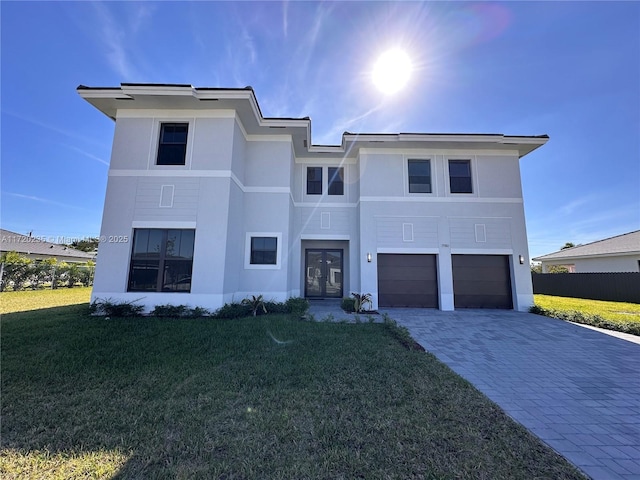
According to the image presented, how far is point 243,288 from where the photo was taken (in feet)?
29.2

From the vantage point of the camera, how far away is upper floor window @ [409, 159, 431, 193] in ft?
33.8

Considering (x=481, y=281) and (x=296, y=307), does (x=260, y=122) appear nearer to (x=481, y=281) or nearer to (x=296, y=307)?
(x=296, y=307)

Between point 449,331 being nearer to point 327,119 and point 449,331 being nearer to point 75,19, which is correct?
point 327,119

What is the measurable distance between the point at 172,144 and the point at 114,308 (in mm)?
5321

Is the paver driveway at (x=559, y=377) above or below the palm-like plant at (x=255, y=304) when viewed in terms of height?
below

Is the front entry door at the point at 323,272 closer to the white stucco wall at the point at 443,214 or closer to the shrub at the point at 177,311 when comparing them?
the white stucco wall at the point at 443,214

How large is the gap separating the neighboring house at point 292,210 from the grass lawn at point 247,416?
3.28 meters

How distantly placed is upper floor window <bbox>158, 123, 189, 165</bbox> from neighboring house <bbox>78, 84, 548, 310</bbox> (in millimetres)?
37

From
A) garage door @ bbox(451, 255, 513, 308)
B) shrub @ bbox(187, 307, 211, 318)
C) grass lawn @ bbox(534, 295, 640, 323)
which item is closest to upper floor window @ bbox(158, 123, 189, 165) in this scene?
shrub @ bbox(187, 307, 211, 318)

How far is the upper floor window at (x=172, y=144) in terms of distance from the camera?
8.35 meters

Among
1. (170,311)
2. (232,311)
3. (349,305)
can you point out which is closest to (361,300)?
(349,305)

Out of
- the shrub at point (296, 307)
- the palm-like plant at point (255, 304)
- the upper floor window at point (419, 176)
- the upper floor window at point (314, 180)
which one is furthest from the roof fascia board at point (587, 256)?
the palm-like plant at point (255, 304)

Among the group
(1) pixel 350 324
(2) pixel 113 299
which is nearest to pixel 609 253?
(1) pixel 350 324

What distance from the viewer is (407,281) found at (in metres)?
9.92
